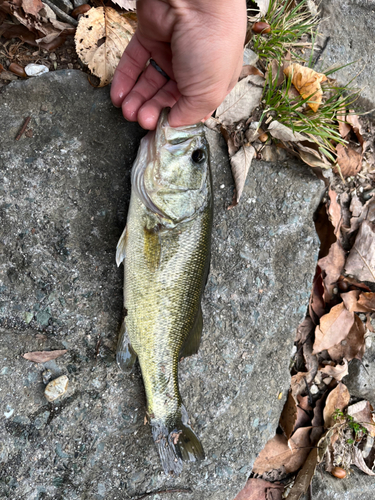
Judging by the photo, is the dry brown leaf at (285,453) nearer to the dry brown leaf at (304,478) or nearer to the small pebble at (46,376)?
the dry brown leaf at (304,478)

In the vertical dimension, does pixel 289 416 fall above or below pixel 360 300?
below

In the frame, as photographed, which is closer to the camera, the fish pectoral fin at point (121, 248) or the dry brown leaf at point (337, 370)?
the fish pectoral fin at point (121, 248)

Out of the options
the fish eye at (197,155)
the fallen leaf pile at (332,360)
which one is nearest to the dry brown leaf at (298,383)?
the fallen leaf pile at (332,360)

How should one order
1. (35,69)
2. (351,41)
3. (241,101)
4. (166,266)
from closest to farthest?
(166,266), (35,69), (241,101), (351,41)

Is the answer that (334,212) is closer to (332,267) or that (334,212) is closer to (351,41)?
(332,267)

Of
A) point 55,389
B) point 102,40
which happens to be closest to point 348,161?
point 102,40

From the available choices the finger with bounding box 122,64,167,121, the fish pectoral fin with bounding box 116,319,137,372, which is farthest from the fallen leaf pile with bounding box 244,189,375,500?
the finger with bounding box 122,64,167,121
